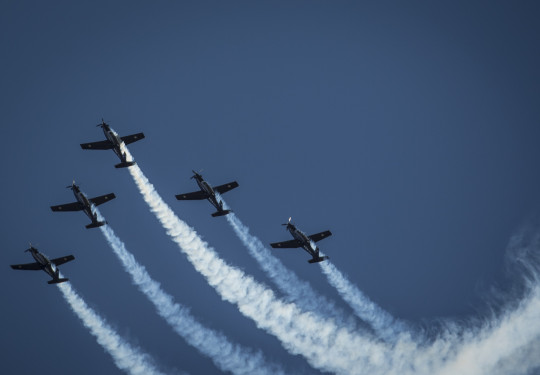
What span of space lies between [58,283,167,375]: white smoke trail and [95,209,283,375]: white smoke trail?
15.6 ft

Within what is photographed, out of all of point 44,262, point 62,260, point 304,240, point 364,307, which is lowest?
point 364,307

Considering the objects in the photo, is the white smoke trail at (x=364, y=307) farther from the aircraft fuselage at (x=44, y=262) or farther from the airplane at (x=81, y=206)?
the aircraft fuselage at (x=44, y=262)

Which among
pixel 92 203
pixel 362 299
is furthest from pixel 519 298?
pixel 92 203

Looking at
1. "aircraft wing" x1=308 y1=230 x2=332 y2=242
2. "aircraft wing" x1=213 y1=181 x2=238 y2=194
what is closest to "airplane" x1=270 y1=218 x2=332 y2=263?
"aircraft wing" x1=308 y1=230 x2=332 y2=242

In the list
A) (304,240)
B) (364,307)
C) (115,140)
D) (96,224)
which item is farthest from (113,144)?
(364,307)

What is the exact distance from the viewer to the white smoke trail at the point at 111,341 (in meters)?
73.3

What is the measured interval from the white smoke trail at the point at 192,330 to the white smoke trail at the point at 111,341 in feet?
15.6

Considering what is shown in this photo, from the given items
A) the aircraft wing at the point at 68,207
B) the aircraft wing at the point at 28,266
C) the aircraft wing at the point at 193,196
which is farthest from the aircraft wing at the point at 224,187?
the aircraft wing at the point at 28,266

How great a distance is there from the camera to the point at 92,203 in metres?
73.4

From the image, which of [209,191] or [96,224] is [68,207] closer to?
[96,224]

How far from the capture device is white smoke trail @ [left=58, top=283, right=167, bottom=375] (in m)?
73.3

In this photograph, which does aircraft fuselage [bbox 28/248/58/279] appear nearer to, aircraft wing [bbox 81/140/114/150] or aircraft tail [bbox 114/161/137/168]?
aircraft wing [bbox 81/140/114/150]

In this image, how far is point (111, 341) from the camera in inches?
2943

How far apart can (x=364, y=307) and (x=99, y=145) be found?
3136 cm
